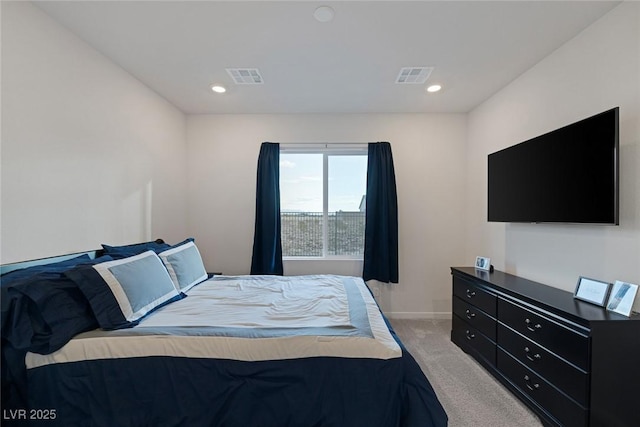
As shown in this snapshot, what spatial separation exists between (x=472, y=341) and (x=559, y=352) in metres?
1.01

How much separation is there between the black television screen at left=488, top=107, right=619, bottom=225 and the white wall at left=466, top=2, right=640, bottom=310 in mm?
136

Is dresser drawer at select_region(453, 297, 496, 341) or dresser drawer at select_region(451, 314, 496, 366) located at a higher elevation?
dresser drawer at select_region(453, 297, 496, 341)

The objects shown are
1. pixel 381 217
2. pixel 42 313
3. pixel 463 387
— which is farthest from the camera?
pixel 381 217

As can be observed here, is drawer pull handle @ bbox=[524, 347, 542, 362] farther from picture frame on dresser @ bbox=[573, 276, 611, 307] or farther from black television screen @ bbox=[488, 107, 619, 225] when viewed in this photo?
black television screen @ bbox=[488, 107, 619, 225]

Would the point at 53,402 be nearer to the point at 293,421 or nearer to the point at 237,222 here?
the point at 293,421

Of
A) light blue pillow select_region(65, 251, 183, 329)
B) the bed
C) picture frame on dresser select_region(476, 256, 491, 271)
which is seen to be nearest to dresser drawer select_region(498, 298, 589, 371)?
picture frame on dresser select_region(476, 256, 491, 271)

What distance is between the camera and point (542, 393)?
1878 mm

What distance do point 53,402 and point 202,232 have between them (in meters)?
2.44

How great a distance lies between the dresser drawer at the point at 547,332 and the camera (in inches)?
63.6

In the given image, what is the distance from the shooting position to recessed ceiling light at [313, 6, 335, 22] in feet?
5.99

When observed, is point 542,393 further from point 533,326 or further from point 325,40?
point 325,40

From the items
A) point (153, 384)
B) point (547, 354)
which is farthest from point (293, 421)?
point (547, 354)

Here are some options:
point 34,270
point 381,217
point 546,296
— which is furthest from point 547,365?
point 34,270

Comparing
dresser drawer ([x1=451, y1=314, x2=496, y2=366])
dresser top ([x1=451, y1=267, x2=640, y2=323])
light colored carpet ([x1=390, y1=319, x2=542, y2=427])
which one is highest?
dresser top ([x1=451, y1=267, x2=640, y2=323])
